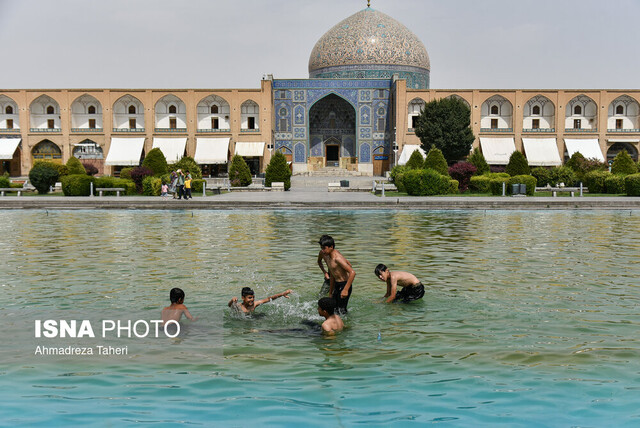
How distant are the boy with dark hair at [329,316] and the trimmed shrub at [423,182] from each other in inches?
688

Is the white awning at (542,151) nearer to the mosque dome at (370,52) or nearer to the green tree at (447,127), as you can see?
the green tree at (447,127)

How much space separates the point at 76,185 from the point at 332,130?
925 inches

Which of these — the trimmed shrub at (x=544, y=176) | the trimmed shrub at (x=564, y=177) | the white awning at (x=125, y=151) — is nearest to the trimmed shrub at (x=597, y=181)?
the trimmed shrub at (x=564, y=177)

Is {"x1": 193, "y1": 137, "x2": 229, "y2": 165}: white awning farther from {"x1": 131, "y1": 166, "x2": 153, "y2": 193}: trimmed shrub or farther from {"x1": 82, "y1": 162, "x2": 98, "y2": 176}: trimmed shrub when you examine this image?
{"x1": 131, "y1": 166, "x2": 153, "y2": 193}: trimmed shrub

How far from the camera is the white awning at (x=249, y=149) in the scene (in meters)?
40.1

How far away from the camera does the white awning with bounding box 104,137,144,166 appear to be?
130 feet

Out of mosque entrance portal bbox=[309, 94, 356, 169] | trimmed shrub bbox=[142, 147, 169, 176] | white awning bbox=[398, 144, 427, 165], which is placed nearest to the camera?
trimmed shrub bbox=[142, 147, 169, 176]

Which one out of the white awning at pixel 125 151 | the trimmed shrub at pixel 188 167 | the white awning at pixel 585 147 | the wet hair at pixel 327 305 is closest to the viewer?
the wet hair at pixel 327 305

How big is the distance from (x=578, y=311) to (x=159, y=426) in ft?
14.6

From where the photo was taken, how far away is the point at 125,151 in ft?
132

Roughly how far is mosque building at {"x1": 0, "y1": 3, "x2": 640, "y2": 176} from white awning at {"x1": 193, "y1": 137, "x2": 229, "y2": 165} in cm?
6

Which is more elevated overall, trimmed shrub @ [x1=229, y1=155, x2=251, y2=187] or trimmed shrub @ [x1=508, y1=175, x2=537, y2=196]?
trimmed shrub @ [x1=229, y1=155, x2=251, y2=187]

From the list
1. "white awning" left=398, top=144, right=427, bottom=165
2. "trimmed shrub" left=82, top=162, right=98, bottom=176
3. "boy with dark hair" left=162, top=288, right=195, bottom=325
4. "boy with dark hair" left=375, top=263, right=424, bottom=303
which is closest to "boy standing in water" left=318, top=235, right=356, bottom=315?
"boy with dark hair" left=375, top=263, right=424, bottom=303

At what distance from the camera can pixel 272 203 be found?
18.9 metres
